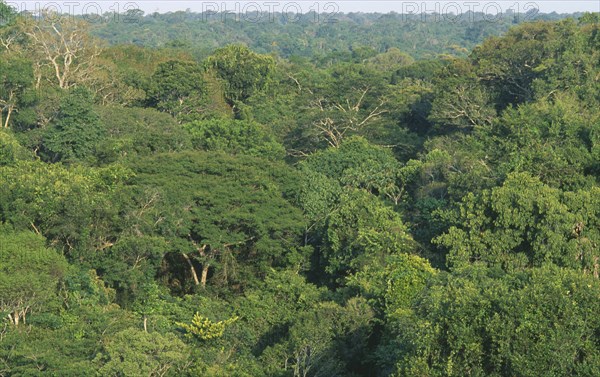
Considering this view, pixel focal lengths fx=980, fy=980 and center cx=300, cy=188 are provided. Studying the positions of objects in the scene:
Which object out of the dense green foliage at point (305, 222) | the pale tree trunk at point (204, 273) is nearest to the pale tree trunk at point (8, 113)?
the dense green foliage at point (305, 222)

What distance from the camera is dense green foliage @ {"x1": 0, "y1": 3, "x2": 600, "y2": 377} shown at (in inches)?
635

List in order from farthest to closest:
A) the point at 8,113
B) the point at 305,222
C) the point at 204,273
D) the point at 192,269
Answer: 1. the point at 8,113
2. the point at 305,222
3. the point at 192,269
4. the point at 204,273

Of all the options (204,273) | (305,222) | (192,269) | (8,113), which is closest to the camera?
(204,273)

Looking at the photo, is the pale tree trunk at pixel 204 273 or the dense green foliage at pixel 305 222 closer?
the dense green foliage at pixel 305 222

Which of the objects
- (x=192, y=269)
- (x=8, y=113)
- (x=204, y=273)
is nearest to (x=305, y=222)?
(x=204, y=273)

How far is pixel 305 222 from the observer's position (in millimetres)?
24688

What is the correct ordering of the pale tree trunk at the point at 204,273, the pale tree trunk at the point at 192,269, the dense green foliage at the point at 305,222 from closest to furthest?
the dense green foliage at the point at 305,222 < the pale tree trunk at the point at 204,273 < the pale tree trunk at the point at 192,269

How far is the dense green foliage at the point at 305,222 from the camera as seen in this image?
16141mm

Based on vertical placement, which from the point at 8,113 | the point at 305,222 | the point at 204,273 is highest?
the point at 8,113

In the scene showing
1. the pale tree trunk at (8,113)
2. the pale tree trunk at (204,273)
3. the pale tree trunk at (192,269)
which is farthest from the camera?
the pale tree trunk at (8,113)

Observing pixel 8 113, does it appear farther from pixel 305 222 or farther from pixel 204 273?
pixel 305 222

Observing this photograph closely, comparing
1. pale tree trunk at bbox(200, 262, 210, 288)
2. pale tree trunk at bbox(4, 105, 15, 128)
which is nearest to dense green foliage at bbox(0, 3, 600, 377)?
pale tree trunk at bbox(4, 105, 15, 128)

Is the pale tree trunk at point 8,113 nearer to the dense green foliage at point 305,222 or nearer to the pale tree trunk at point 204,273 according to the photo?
the dense green foliage at point 305,222

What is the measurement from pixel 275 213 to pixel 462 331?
1104cm
